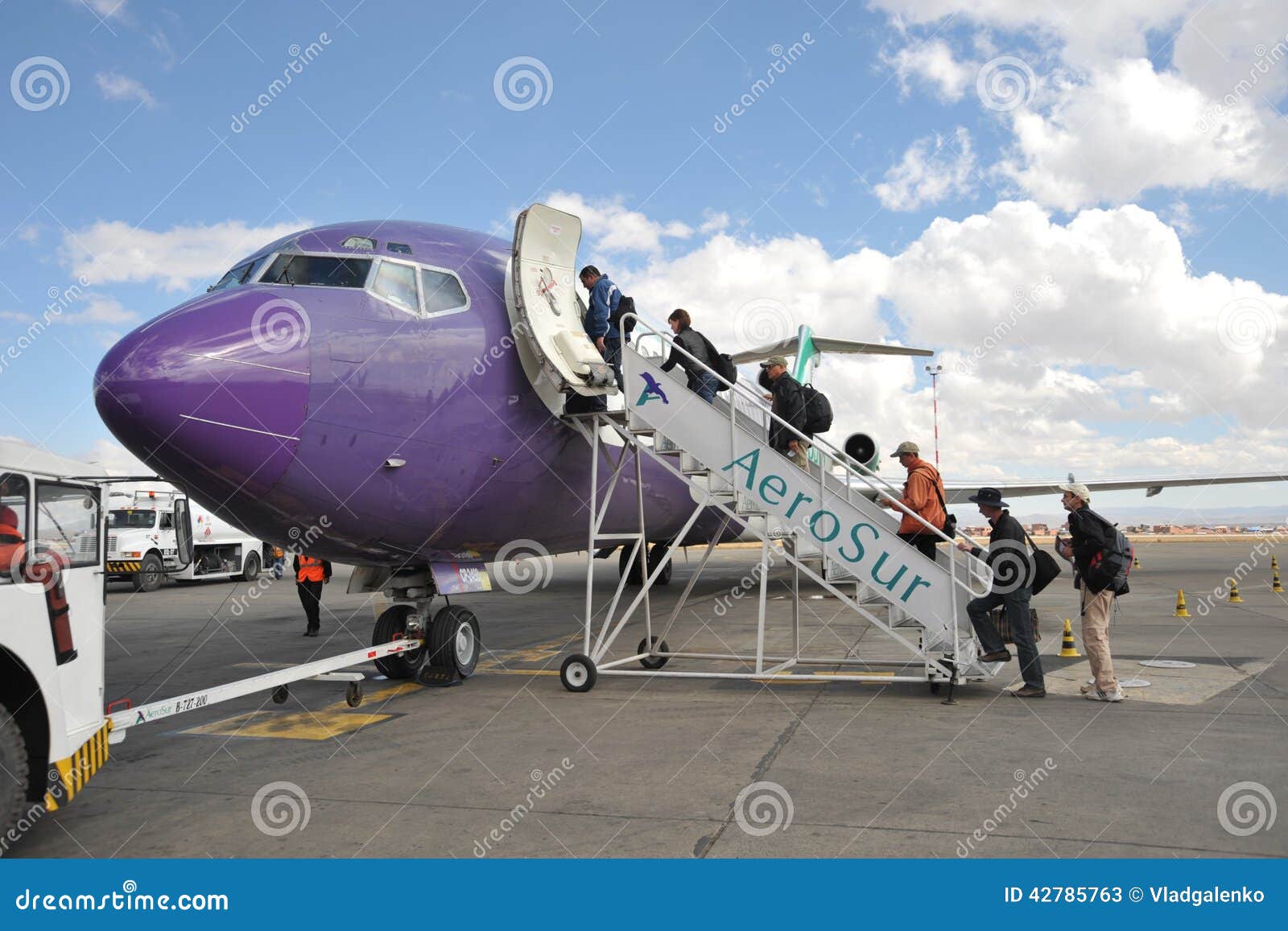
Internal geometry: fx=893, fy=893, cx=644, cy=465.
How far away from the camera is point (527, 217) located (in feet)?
30.0

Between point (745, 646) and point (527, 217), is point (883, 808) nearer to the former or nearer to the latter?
point (527, 217)

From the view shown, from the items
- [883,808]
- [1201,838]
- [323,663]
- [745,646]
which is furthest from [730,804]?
[745,646]

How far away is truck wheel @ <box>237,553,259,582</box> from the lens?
95.9ft

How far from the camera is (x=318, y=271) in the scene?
8125 mm

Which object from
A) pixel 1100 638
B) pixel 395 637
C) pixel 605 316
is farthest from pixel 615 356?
pixel 1100 638

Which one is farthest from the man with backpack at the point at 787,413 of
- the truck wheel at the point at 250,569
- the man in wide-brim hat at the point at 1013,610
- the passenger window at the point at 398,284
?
the truck wheel at the point at 250,569

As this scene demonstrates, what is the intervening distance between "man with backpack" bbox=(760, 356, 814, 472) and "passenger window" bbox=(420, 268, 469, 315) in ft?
11.4

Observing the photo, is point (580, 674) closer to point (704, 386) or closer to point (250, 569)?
point (704, 386)

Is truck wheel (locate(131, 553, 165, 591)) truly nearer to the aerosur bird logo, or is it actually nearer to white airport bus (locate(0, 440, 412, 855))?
the aerosur bird logo

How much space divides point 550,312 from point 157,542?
21.6 metres

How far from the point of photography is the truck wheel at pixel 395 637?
395 inches

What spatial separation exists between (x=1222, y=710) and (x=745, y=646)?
6364 mm
